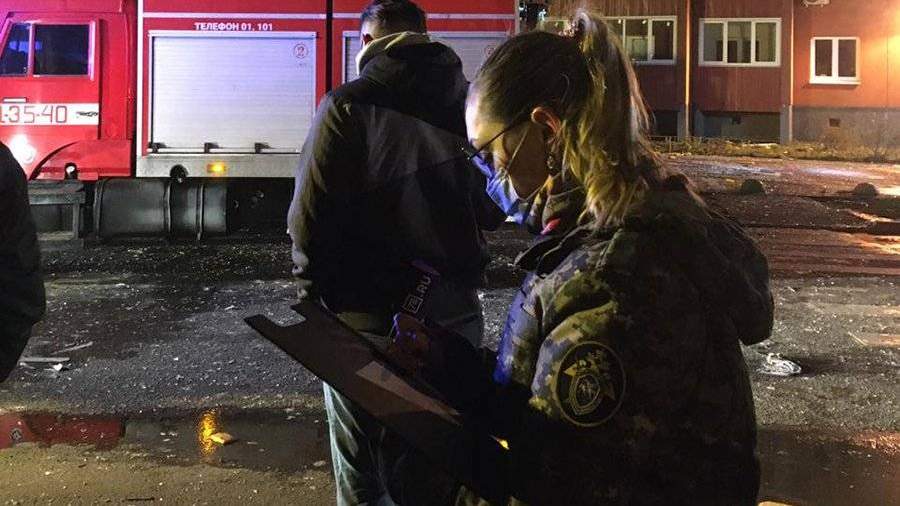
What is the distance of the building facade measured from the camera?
29.3 m

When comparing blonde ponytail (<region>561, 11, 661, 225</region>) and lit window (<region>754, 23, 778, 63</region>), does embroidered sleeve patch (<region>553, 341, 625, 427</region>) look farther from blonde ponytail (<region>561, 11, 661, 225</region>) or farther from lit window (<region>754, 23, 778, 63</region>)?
lit window (<region>754, 23, 778, 63</region>)

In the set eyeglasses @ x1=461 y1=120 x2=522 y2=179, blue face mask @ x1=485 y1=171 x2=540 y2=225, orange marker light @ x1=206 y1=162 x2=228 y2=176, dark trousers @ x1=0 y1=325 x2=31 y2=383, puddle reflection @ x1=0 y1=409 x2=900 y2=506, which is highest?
orange marker light @ x1=206 y1=162 x2=228 y2=176

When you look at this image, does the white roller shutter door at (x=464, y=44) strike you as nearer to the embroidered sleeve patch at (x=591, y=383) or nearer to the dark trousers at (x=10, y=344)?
the dark trousers at (x=10, y=344)

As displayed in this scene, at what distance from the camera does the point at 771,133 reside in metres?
30.1

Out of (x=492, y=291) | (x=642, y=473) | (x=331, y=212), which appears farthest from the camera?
(x=492, y=291)

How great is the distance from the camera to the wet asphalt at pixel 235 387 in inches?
170

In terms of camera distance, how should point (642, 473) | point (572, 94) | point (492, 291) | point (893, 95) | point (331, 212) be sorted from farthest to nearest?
point (893, 95) < point (492, 291) < point (331, 212) < point (572, 94) < point (642, 473)

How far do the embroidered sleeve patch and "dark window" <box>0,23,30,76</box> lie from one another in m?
12.2

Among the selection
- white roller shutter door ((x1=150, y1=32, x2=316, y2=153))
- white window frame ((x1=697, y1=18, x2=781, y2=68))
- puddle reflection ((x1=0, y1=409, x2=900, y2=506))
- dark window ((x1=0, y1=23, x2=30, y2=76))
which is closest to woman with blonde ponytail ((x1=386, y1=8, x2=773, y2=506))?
puddle reflection ((x1=0, y1=409, x2=900, y2=506))

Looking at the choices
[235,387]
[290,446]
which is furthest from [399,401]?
[235,387]

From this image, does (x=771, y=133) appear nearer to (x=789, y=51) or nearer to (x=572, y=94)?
(x=789, y=51)

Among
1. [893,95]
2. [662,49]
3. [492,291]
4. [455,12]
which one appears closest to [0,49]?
[455,12]

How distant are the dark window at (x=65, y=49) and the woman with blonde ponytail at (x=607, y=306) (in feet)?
37.9

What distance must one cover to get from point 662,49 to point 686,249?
3146 centimetres
